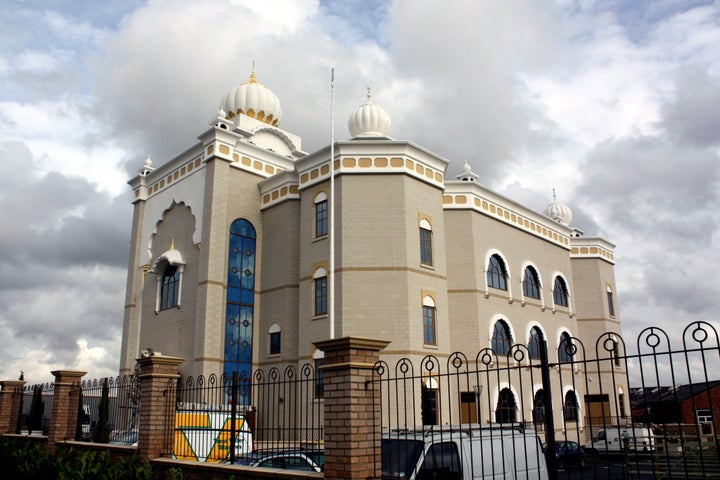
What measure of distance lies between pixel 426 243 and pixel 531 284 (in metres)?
7.75

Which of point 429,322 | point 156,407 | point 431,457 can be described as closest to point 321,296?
point 429,322

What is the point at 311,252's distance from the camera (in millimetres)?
21016

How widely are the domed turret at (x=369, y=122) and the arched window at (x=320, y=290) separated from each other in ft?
17.6

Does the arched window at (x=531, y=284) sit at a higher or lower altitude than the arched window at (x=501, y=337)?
higher

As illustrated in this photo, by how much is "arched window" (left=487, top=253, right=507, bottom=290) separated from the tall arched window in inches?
352

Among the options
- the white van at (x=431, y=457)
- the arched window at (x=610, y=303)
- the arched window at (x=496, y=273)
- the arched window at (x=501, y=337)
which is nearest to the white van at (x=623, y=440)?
the white van at (x=431, y=457)

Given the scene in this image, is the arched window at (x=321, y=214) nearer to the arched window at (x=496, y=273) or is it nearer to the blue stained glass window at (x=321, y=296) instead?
the blue stained glass window at (x=321, y=296)

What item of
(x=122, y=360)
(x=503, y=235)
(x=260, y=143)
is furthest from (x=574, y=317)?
(x=122, y=360)

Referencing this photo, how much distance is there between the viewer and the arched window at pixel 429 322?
787 inches

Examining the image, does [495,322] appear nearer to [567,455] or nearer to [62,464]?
[62,464]

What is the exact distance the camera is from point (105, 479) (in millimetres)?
10438

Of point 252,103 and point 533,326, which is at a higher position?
point 252,103

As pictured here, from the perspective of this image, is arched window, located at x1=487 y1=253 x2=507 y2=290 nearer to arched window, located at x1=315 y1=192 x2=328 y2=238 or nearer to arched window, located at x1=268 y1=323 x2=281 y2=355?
arched window, located at x1=315 y1=192 x2=328 y2=238

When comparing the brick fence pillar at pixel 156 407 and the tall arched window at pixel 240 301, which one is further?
the tall arched window at pixel 240 301
